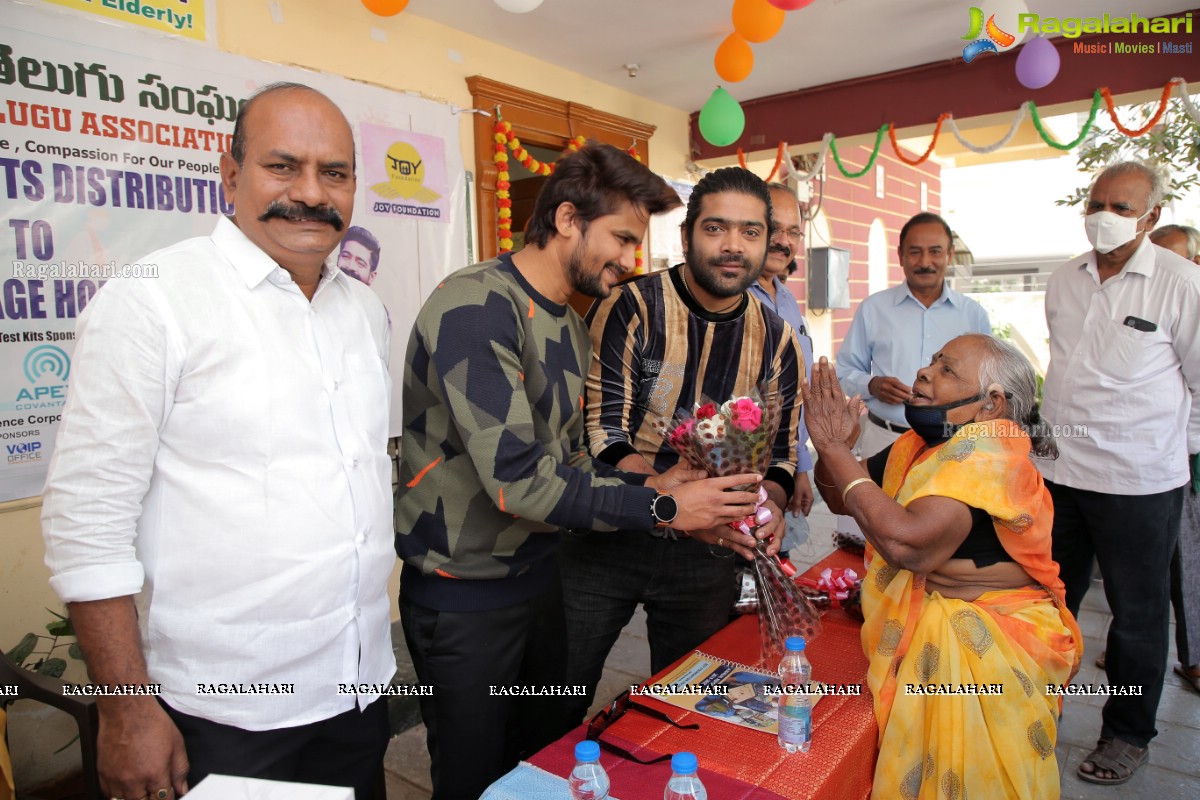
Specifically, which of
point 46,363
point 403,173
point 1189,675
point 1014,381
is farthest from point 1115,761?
point 46,363

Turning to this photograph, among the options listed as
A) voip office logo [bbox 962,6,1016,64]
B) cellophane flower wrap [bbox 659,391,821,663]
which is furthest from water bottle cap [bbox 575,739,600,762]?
voip office logo [bbox 962,6,1016,64]

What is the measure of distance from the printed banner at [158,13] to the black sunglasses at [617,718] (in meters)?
3.38

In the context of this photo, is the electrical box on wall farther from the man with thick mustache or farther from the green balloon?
the man with thick mustache

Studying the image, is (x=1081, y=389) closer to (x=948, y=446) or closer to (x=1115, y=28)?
(x=948, y=446)

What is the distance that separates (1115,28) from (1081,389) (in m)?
3.12

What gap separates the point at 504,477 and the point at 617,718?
2.27ft

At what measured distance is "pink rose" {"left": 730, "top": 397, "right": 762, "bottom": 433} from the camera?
2004mm

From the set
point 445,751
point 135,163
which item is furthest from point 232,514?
point 135,163

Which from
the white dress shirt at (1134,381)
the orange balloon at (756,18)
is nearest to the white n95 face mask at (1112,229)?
the white dress shirt at (1134,381)

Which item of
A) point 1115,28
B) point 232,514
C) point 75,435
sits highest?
point 1115,28

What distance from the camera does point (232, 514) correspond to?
151 centimetres

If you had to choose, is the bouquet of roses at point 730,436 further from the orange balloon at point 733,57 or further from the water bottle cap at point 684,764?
the orange balloon at point 733,57

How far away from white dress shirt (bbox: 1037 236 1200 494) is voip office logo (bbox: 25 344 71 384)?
396 centimetres

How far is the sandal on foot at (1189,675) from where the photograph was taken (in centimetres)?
390
